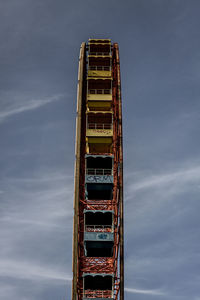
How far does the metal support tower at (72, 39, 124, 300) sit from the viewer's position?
54812 mm

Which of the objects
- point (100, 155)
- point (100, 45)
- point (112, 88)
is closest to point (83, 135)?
point (100, 155)

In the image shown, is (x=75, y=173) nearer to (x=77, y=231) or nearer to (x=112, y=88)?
(x=77, y=231)

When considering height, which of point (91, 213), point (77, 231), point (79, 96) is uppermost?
point (79, 96)

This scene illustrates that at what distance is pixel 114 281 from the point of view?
54.8m

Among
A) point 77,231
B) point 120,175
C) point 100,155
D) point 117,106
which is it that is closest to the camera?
point 77,231

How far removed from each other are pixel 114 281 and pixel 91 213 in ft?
30.1

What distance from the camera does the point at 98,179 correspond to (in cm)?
6034

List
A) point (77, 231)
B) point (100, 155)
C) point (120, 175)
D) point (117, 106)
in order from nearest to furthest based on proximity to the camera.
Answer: point (77, 231)
point (120, 175)
point (100, 155)
point (117, 106)

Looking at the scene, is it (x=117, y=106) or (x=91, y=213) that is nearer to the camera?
(x=91, y=213)

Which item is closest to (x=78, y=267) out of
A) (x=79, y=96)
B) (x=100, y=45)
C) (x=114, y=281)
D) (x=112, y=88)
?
(x=114, y=281)

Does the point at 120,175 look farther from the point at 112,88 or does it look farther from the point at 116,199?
the point at 112,88

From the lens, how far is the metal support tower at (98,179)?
180 ft

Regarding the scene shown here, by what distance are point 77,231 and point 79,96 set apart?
16.7m

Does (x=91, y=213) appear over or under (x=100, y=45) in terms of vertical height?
under
